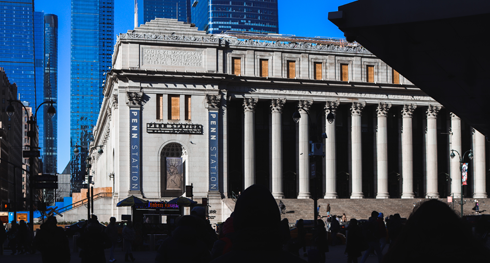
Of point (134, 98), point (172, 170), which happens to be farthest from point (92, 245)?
point (134, 98)

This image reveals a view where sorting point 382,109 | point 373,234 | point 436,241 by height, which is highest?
point 382,109

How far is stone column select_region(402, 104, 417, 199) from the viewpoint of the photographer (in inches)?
2778

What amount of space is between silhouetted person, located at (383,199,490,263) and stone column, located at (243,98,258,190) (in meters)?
61.4

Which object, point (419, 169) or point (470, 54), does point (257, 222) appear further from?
point (419, 169)

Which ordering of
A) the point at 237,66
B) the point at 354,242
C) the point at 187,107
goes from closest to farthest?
the point at 354,242 < the point at 187,107 < the point at 237,66

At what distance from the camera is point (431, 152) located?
71.5 metres

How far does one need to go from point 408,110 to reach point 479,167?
418 inches

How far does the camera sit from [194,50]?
6475 centimetres

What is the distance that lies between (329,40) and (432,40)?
8307 centimetres

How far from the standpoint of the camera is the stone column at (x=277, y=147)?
217 feet

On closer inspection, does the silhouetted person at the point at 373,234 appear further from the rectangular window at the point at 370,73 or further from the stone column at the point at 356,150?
the rectangular window at the point at 370,73

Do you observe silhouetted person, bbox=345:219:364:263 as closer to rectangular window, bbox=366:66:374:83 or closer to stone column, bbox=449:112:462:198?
rectangular window, bbox=366:66:374:83

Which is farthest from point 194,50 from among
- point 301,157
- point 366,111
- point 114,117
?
point 366,111

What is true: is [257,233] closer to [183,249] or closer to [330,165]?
[183,249]
